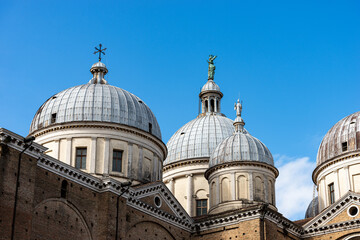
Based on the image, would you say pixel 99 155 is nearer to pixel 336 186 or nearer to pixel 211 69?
pixel 336 186

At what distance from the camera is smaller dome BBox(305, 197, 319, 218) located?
53.7 metres

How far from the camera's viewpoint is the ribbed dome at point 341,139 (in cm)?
4703

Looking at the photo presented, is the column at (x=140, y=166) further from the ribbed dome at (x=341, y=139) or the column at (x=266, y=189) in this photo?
the ribbed dome at (x=341, y=139)

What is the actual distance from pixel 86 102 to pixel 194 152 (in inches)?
482

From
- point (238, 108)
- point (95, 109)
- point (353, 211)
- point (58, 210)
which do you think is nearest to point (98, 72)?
point (95, 109)

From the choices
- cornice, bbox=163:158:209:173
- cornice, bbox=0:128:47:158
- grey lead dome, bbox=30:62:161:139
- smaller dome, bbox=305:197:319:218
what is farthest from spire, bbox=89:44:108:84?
smaller dome, bbox=305:197:319:218

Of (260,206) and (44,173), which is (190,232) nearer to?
(260,206)

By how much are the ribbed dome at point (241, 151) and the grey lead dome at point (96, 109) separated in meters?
4.43

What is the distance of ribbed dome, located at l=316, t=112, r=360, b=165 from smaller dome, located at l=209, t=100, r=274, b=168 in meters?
3.92

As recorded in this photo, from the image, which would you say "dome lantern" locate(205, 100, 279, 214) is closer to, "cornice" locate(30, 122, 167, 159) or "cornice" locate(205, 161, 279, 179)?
"cornice" locate(205, 161, 279, 179)

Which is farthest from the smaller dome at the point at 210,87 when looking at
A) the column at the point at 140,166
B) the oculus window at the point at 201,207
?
the column at the point at 140,166

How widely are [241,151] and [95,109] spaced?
33.2 feet

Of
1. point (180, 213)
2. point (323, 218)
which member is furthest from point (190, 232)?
point (323, 218)

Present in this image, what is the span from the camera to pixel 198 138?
178ft
